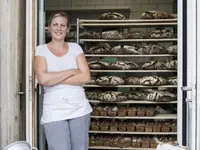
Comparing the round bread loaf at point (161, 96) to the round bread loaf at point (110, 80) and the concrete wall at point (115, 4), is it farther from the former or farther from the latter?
the concrete wall at point (115, 4)

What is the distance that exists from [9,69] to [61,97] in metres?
0.46

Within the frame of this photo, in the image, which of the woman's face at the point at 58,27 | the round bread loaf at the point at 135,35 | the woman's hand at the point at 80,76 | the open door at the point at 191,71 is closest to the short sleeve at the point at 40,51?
the woman's face at the point at 58,27

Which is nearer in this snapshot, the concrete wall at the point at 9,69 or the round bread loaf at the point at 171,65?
the concrete wall at the point at 9,69

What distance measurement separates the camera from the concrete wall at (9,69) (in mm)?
2824

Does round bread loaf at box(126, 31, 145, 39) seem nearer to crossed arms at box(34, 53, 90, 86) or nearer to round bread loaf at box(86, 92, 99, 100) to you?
round bread loaf at box(86, 92, 99, 100)

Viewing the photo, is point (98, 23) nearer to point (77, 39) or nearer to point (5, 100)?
point (77, 39)

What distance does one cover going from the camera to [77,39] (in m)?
4.71

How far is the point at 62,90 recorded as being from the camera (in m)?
2.77

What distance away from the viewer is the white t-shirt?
2754 millimetres

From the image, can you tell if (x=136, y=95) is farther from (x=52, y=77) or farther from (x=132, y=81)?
(x=52, y=77)

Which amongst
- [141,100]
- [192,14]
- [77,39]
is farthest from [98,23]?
[192,14]

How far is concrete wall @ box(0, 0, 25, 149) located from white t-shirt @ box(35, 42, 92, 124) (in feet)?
0.69

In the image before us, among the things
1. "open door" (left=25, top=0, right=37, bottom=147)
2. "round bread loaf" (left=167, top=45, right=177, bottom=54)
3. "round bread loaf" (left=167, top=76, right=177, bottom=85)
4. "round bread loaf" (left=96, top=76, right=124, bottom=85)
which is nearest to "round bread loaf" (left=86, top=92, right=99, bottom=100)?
"round bread loaf" (left=96, top=76, right=124, bottom=85)

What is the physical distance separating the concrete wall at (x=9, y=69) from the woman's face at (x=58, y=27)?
30 centimetres
